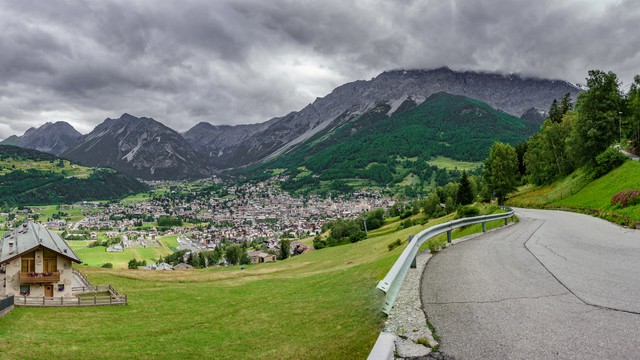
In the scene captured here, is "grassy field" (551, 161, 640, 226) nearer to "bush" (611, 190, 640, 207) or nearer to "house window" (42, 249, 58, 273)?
"bush" (611, 190, 640, 207)

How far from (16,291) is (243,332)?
94.7 feet

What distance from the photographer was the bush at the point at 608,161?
162ft

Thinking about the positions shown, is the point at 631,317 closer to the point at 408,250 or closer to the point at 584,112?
the point at 408,250

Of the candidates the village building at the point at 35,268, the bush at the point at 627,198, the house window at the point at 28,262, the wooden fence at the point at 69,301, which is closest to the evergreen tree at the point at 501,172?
the bush at the point at 627,198

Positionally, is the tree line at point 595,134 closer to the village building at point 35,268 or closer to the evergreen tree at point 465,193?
the evergreen tree at point 465,193

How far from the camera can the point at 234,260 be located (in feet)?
373

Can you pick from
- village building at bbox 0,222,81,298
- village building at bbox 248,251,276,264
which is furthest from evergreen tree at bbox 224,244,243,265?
village building at bbox 0,222,81,298

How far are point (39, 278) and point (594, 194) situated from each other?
55.4m

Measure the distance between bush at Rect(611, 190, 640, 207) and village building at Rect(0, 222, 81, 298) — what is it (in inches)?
1760

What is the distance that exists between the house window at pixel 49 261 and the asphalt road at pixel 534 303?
3166 cm

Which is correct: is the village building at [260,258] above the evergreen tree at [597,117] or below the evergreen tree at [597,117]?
below

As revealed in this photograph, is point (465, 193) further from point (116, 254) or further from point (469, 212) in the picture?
point (116, 254)

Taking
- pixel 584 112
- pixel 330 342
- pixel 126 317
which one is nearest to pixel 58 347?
pixel 126 317

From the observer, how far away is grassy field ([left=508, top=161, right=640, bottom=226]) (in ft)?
98.9
